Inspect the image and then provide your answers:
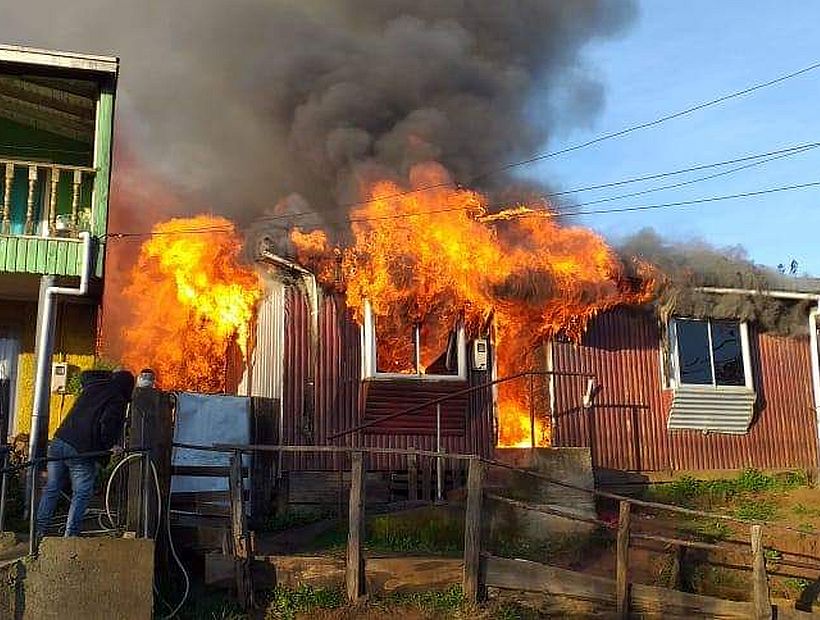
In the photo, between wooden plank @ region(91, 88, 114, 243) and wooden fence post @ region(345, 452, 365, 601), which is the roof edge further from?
wooden fence post @ region(345, 452, 365, 601)

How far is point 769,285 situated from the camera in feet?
50.8

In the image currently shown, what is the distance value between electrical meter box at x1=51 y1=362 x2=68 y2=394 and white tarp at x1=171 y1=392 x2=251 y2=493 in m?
2.27

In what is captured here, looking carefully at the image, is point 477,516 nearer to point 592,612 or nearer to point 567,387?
point 592,612

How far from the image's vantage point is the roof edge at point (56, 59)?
11.1 metres

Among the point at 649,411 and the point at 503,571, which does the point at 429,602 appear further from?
the point at 649,411

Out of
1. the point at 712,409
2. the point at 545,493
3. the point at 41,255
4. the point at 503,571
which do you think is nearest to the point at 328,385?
the point at 545,493

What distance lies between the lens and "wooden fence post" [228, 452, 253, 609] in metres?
8.08

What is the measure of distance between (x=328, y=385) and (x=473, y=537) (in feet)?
15.3

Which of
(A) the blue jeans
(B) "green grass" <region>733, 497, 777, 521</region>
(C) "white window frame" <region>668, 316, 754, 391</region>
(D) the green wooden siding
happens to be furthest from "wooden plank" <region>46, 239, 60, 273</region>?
(B) "green grass" <region>733, 497, 777, 521</region>

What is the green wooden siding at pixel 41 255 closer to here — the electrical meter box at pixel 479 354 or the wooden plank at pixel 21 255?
the wooden plank at pixel 21 255

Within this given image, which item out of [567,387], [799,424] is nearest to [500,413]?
[567,387]

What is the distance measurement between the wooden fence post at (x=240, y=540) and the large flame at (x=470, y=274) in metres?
4.67

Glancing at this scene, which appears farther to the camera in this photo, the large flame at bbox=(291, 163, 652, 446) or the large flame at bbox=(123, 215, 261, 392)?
the large flame at bbox=(123, 215, 261, 392)

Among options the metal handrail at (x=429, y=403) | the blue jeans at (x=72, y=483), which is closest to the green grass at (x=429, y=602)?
the blue jeans at (x=72, y=483)
